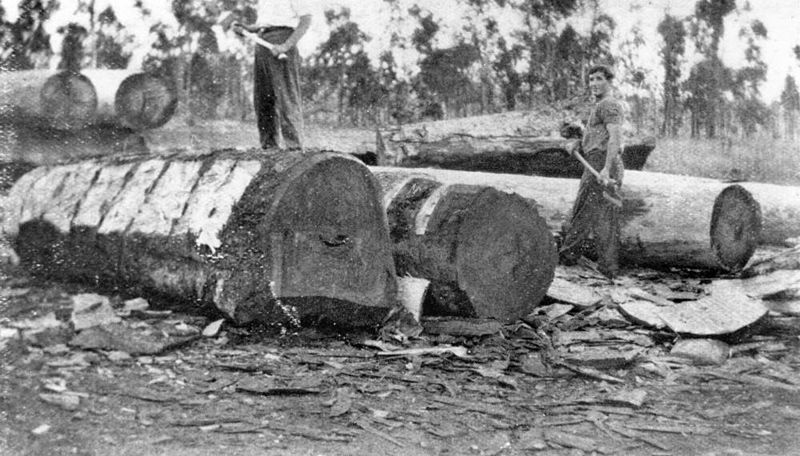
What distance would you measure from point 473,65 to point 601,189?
8153 millimetres

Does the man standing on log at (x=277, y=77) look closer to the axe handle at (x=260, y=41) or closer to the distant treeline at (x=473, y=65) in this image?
the axe handle at (x=260, y=41)

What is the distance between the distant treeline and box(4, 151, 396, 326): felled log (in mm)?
1956

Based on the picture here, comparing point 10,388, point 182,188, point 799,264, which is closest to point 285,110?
point 182,188

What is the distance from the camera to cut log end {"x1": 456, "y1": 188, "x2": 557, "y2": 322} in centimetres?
409

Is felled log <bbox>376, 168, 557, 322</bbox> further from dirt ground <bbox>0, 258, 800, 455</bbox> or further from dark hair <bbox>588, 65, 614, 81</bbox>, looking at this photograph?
dark hair <bbox>588, 65, 614, 81</bbox>

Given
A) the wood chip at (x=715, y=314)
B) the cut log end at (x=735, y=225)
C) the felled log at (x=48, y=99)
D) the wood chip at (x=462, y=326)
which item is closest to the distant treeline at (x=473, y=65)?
the felled log at (x=48, y=99)

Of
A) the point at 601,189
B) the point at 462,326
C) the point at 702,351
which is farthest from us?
the point at 601,189

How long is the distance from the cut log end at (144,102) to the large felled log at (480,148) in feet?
11.7

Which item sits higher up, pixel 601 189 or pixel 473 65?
pixel 473 65

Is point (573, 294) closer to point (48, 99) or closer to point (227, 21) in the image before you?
point (227, 21)

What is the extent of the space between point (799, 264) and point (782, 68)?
1533 millimetres

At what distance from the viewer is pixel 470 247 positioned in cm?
411

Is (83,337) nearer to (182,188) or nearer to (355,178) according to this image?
(182,188)

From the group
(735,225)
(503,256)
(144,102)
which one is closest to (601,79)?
(735,225)
